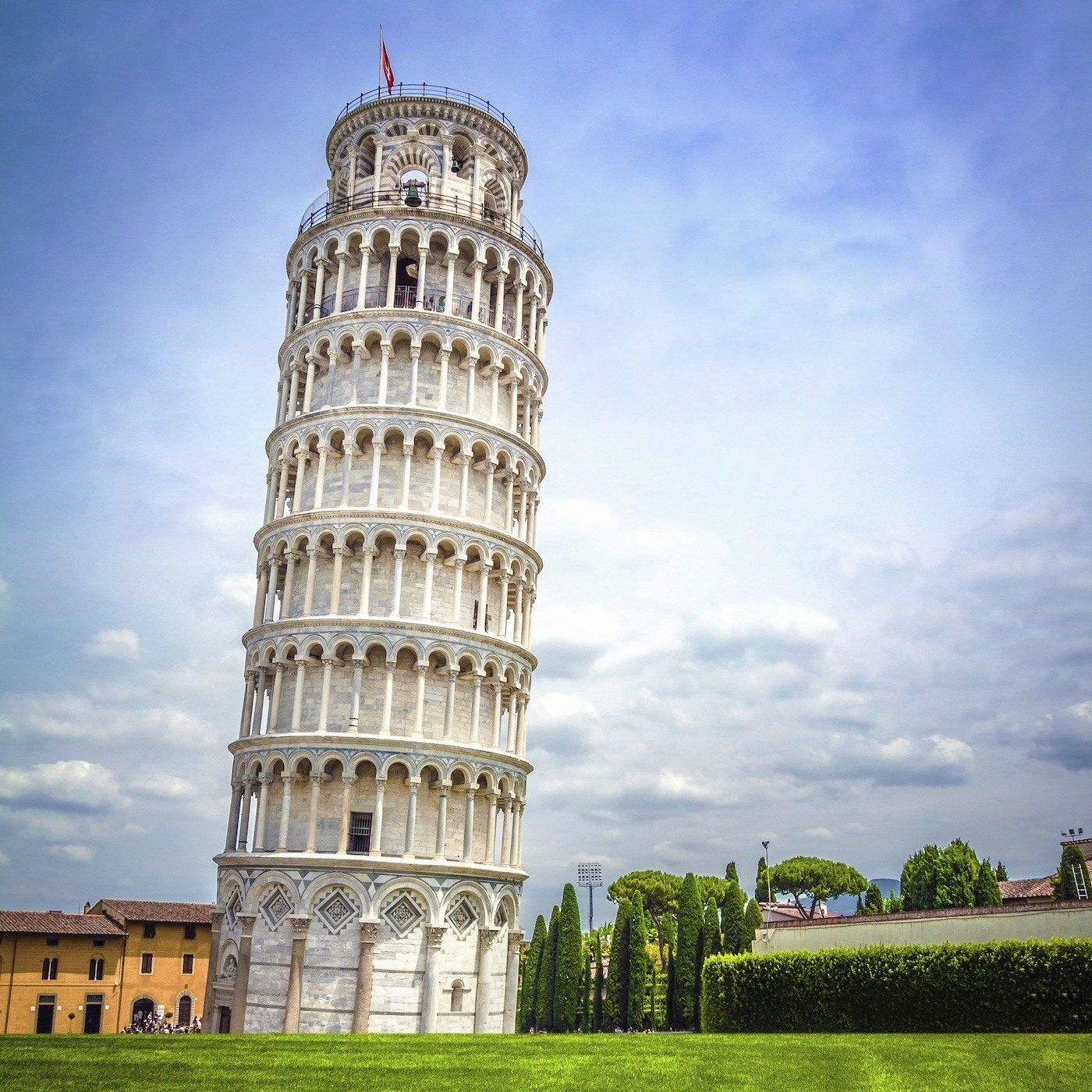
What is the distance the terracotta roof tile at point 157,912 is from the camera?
239ft

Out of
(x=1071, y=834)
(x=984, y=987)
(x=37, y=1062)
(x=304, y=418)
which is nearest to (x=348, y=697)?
(x=304, y=418)

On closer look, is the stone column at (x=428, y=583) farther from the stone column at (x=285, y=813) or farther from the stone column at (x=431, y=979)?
the stone column at (x=431, y=979)

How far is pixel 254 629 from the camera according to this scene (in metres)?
42.8

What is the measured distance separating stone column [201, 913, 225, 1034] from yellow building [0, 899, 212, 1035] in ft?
104

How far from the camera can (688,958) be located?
231 ft

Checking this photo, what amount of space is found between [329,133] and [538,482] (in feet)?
68.4

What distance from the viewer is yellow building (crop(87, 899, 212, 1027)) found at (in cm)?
7138

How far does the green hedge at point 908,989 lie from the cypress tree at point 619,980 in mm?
34126

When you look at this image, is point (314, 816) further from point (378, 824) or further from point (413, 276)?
point (413, 276)

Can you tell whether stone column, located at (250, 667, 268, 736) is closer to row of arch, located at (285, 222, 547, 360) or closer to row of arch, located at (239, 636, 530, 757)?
row of arch, located at (239, 636, 530, 757)

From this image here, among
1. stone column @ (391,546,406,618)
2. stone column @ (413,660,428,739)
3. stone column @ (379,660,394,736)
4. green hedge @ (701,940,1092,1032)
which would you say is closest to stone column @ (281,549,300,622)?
stone column @ (391,546,406,618)

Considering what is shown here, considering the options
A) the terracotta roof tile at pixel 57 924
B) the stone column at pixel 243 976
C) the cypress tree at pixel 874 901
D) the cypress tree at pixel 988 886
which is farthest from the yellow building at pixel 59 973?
the cypress tree at pixel 988 886

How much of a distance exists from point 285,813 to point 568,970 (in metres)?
41.2

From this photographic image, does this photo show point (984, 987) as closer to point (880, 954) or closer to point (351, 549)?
point (880, 954)
